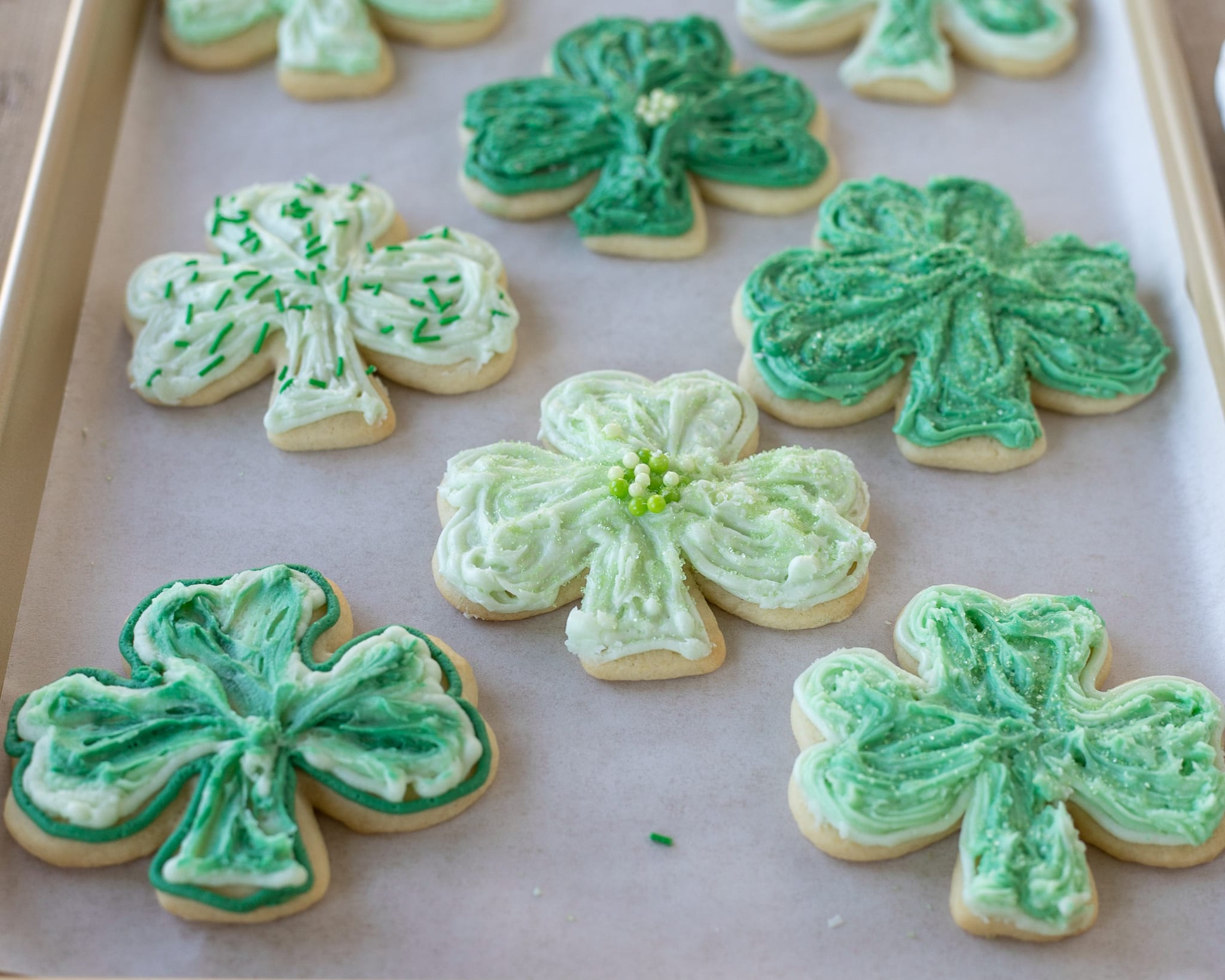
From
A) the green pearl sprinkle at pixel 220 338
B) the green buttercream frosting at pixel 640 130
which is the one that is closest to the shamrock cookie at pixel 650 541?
the green pearl sprinkle at pixel 220 338

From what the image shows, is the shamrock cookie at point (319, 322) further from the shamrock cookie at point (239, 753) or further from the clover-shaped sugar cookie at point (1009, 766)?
the clover-shaped sugar cookie at point (1009, 766)

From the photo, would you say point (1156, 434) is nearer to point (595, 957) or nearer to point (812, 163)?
point (812, 163)

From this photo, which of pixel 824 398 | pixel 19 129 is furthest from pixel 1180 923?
pixel 19 129

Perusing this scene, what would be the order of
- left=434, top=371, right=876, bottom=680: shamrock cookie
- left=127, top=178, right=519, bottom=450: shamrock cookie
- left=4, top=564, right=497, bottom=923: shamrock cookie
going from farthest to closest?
left=127, top=178, right=519, bottom=450: shamrock cookie < left=434, top=371, right=876, bottom=680: shamrock cookie < left=4, top=564, right=497, bottom=923: shamrock cookie


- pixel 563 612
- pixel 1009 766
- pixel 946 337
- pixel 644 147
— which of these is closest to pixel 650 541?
pixel 563 612

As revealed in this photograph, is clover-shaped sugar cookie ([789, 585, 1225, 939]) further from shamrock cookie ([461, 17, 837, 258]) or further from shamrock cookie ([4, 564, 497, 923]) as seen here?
shamrock cookie ([461, 17, 837, 258])

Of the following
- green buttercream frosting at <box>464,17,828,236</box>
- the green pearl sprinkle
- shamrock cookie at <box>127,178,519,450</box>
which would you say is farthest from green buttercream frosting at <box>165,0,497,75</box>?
the green pearl sprinkle
